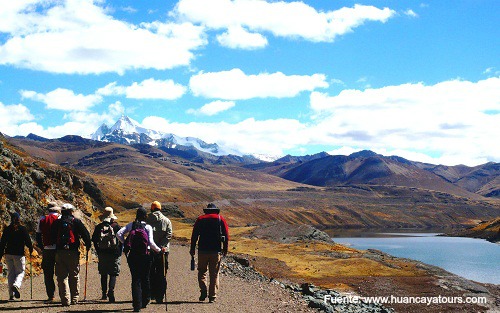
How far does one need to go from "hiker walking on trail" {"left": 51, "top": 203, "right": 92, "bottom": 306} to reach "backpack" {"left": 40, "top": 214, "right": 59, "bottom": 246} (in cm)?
19

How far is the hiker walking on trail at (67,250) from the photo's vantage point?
1547cm

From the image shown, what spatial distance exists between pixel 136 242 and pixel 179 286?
28.5ft

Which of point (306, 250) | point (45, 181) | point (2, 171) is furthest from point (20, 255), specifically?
point (306, 250)

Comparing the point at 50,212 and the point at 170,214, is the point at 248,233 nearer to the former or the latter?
the point at 170,214

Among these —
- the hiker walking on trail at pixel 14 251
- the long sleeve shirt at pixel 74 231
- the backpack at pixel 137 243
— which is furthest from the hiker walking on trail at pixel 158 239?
the hiker walking on trail at pixel 14 251

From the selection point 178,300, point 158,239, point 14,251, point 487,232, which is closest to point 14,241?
point 14,251

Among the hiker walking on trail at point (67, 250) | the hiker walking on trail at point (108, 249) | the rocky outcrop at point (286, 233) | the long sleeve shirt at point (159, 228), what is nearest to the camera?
the hiker walking on trail at point (67, 250)

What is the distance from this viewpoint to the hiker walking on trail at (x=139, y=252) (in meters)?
14.5

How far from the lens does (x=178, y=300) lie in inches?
705

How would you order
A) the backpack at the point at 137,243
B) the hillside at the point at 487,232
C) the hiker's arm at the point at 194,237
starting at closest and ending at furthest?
the backpack at the point at 137,243, the hiker's arm at the point at 194,237, the hillside at the point at 487,232

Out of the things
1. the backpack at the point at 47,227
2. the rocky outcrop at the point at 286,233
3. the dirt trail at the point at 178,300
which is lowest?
the rocky outcrop at the point at 286,233

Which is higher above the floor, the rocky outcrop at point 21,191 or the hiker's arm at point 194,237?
the rocky outcrop at point 21,191

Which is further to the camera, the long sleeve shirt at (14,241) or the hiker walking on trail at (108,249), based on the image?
the hiker walking on trail at (108,249)

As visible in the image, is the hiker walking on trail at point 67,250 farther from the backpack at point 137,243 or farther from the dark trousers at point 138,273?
the dark trousers at point 138,273
